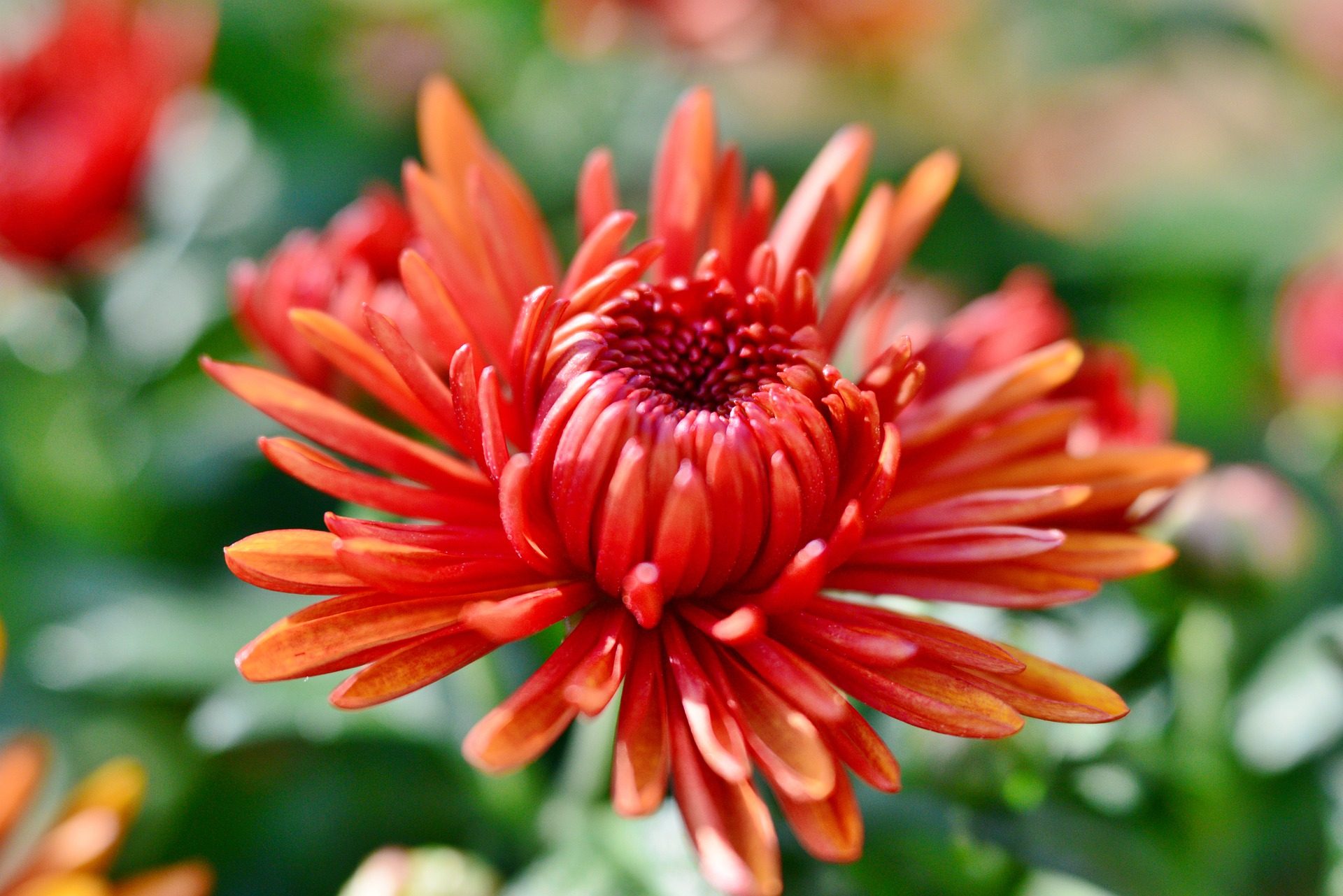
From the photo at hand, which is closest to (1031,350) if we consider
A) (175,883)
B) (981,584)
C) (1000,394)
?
(1000,394)

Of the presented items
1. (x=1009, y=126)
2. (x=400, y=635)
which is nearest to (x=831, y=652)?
(x=400, y=635)

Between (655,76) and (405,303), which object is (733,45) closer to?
(655,76)

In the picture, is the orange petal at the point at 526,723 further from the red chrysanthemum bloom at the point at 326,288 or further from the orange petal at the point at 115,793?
the orange petal at the point at 115,793

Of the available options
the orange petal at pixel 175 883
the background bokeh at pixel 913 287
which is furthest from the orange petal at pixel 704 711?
the orange petal at pixel 175 883

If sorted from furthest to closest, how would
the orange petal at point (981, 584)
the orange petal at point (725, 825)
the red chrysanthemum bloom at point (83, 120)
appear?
the red chrysanthemum bloom at point (83, 120) < the orange petal at point (981, 584) < the orange petal at point (725, 825)

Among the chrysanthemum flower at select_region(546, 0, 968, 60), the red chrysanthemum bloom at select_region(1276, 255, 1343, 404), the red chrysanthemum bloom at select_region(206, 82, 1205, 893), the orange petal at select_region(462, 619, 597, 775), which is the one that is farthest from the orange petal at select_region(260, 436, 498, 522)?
the chrysanthemum flower at select_region(546, 0, 968, 60)

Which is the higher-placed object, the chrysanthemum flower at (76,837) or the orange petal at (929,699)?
the orange petal at (929,699)

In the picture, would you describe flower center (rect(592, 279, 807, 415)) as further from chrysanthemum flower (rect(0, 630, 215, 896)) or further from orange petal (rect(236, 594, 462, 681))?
chrysanthemum flower (rect(0, 630, 215, 896))
